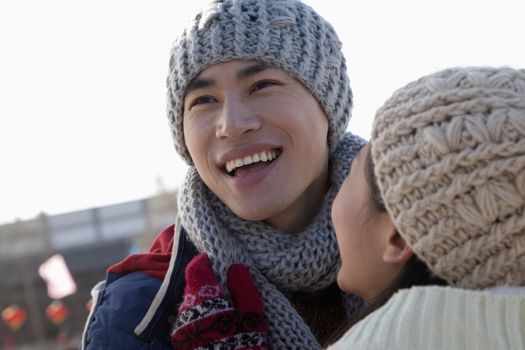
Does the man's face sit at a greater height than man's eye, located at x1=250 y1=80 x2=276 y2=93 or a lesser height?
lesser

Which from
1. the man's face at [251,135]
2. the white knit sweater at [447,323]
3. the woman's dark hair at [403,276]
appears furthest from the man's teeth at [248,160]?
the white knit sweater at [447,323]

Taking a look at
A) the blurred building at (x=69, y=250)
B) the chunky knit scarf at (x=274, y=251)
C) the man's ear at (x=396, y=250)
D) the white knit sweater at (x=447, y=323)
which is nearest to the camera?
the white knit sweater at (x=447, y=323)

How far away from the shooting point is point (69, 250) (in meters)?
28.2

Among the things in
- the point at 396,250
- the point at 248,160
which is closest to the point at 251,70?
the point at 248,160

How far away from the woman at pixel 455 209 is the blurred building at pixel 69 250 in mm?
23970

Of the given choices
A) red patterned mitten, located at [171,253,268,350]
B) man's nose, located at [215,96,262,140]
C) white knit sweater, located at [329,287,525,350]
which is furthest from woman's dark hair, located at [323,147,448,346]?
man's nose, located at [215,96,262,140]

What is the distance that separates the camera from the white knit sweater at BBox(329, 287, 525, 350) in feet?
5.49

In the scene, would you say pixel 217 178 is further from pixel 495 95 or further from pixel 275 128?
pixel 495 95

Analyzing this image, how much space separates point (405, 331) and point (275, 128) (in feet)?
3.89

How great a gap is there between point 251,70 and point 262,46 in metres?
0.09

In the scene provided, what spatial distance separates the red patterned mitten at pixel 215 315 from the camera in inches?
93.8

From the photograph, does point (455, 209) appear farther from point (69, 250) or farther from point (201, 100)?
point (69, 250)

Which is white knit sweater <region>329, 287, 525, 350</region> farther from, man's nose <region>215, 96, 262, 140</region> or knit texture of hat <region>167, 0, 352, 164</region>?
knit texture of hat <region>167, 0, 352, 164</region>

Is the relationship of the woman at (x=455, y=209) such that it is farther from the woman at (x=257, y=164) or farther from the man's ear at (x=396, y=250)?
the woman at (x=257, y=164)
